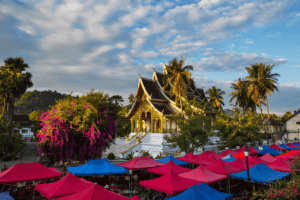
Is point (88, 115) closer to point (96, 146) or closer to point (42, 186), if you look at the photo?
point (96, 146)

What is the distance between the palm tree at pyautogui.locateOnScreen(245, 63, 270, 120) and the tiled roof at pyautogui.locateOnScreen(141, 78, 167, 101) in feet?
66.7

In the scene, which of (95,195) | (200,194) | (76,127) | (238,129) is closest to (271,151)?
(238,129)

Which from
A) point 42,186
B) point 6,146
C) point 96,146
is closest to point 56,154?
point 96,146

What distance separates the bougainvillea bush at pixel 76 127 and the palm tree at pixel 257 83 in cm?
3670

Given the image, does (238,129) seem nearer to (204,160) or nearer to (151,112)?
(204,160)

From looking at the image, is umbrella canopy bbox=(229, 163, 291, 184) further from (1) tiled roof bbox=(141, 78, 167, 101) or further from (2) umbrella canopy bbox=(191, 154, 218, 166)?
(1) tiled roof bbox=(141, 78, 167, 101)

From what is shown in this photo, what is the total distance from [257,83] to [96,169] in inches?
1603

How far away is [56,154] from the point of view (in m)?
14.7

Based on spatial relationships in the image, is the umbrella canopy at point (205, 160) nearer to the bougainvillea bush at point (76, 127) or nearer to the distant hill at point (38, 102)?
the bougainvillea bush at point (76, 127)

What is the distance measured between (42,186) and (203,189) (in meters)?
6.96

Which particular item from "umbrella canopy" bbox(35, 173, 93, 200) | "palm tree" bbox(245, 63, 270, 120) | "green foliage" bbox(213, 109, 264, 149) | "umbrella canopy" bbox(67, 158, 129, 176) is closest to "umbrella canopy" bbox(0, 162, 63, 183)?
"umbrella canopy" bbox(67, 158, 129, 176)

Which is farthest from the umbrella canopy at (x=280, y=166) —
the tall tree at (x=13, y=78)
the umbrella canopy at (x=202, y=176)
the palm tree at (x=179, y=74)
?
the tall tree at (x=13, y=78)

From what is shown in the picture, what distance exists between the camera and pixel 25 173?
10.7 meters

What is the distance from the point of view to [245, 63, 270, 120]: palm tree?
141ft
